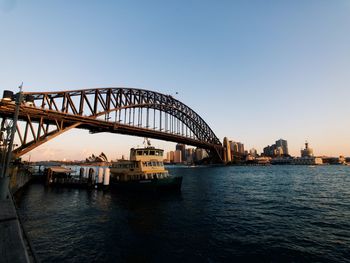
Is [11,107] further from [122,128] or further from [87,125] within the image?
[122,128]

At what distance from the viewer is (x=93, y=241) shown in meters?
13.0

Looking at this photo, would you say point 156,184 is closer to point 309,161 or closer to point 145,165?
point 145,165

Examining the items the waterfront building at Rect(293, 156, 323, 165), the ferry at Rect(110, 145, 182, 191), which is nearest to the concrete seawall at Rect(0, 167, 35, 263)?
the ferry at Rect(110, 145, 182, 191)

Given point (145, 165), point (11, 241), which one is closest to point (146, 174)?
point (145, 165)

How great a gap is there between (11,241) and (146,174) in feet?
86.0

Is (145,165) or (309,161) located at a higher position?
(309,161)

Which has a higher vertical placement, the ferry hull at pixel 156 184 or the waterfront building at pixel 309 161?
the waterfront building at pixel 309 161

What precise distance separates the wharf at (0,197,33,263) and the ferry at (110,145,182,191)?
73.8 ft

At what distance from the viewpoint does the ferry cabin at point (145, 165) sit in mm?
32094

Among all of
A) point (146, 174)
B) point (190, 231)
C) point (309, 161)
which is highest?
point (309, 161)

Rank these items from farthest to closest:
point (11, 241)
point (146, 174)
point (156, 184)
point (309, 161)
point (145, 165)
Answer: point (309, 161) < point (145, 165) < point (146, 174) < point (156, 184) < point (11, 241)

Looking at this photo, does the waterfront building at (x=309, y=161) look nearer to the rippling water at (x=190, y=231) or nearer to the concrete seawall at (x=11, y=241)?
the rippling water at (x=190, y=231)

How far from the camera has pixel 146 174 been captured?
31922 mm

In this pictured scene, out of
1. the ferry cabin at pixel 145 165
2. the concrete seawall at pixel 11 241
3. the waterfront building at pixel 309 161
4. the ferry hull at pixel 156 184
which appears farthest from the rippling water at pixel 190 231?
the waterfront building at pixel 309 161
